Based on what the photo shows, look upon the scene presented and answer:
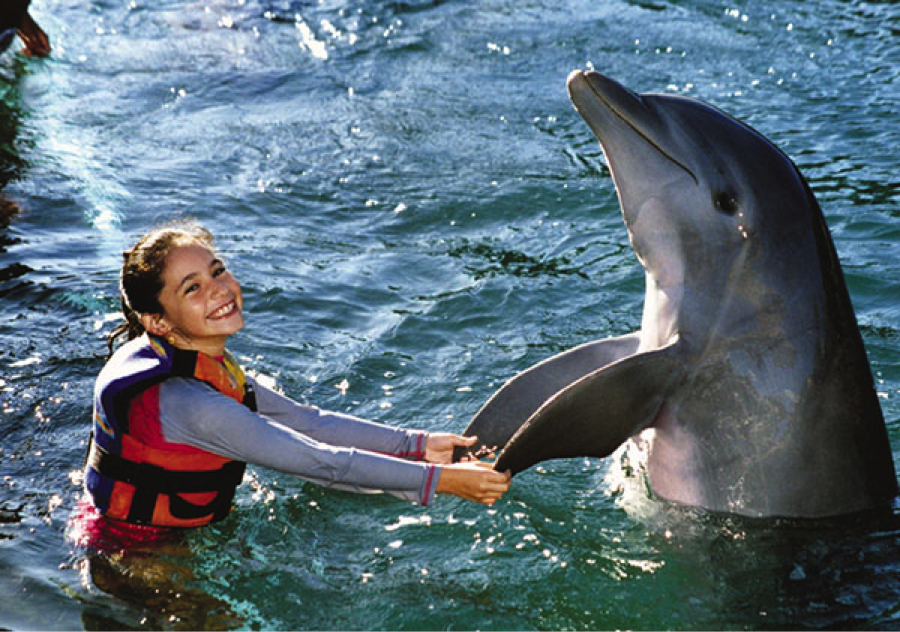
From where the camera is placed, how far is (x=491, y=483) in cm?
438

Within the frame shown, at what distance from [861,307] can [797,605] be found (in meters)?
3.19

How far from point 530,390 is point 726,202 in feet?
3.79

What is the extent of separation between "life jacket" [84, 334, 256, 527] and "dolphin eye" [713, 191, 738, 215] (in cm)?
205

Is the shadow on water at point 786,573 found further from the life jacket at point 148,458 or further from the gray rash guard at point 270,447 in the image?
the life jacket at point 148,458

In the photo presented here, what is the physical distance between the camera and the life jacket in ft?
14.6

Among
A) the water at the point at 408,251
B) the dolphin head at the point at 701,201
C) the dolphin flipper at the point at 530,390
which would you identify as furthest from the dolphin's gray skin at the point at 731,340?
the dolphin flipper at the point at 530,390

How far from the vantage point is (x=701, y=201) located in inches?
180

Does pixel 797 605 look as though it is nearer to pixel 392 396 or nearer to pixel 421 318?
pixel 392 396

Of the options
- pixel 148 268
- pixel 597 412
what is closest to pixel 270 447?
pixel 148 268

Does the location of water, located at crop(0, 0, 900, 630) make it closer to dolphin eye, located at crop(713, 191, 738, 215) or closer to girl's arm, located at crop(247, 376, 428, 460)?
girl's arm, located at crop(247, 376, 428, 460)

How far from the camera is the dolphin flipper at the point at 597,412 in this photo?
4355mm

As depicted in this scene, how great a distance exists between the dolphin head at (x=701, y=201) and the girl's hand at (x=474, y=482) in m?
0.89

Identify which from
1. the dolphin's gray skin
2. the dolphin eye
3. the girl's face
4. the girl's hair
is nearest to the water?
the dolphin's gray skin

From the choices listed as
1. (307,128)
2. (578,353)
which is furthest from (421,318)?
(307,128)
